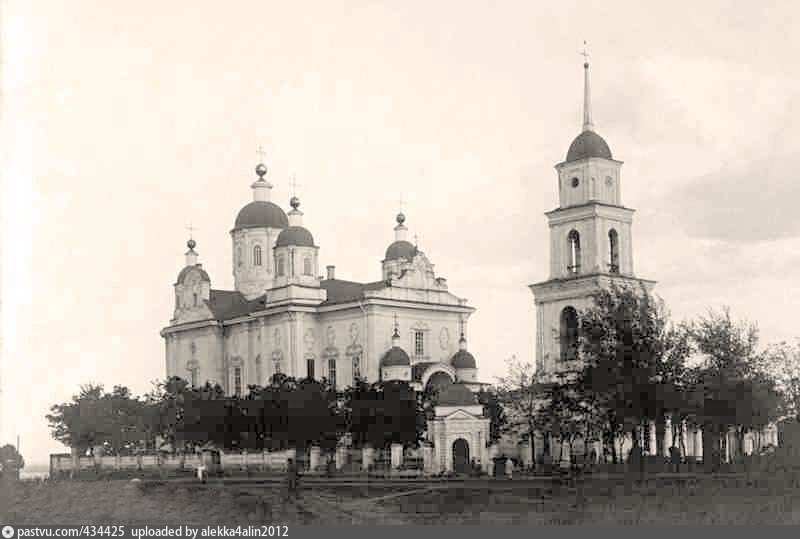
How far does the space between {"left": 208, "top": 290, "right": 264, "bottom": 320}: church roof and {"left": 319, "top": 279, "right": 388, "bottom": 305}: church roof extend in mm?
4187

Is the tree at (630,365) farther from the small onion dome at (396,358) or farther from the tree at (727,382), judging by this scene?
the small onion dome at (396,358)

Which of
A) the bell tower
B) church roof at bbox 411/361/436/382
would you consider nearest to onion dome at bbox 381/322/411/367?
church roof at bbox 411/361/436/382

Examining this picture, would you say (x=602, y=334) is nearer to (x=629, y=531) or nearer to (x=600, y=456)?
(x=600, y=456)

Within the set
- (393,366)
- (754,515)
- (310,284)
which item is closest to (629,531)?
(754,515)

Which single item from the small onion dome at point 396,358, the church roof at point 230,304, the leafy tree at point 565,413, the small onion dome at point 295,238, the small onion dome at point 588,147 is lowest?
the leafy tree at point 565,413

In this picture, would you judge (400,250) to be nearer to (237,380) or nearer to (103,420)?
(237,380)

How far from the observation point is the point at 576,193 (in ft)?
229

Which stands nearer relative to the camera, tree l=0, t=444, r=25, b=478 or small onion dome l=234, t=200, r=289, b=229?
tree l=0, t=444, r=25, b=478

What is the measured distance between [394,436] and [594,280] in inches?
465

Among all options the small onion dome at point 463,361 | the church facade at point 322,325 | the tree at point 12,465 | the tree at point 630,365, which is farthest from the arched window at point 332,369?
the tree at point 12,465

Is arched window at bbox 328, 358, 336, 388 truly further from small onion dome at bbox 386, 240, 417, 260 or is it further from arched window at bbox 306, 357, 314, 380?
small onion dome at bbox 386, 240, 417, 260

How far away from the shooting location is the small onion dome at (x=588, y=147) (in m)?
68.9

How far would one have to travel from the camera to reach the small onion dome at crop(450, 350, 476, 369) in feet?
275

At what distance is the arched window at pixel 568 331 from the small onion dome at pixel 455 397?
4903mm
